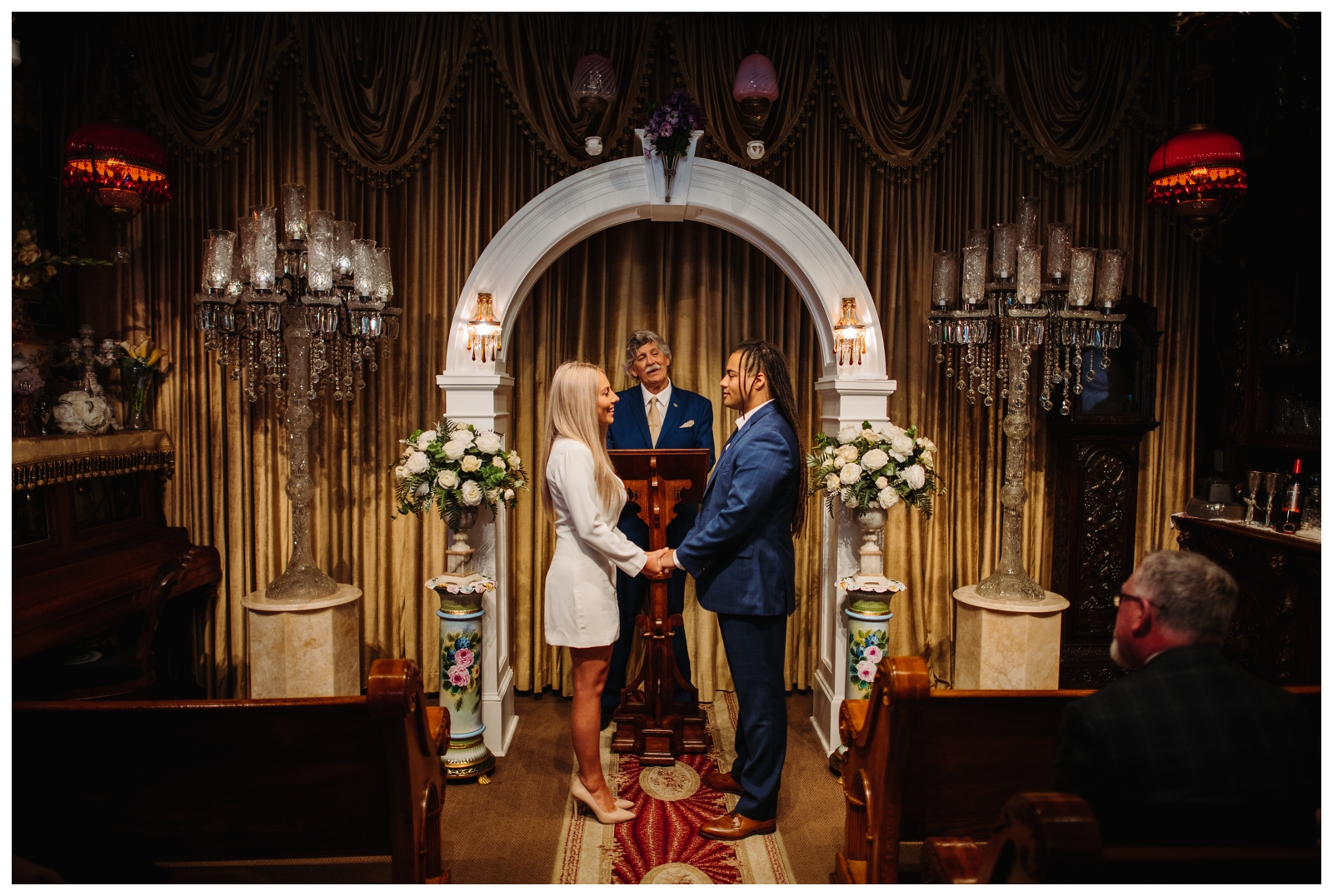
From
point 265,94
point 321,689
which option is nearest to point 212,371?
point 265,94

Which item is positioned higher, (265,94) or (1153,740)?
(265,94)

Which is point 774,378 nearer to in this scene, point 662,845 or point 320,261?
point 662,845

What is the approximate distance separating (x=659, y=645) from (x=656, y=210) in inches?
86.1

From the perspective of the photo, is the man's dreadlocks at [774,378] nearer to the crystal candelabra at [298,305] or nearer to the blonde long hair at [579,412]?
the blonde long hair at [579,412]

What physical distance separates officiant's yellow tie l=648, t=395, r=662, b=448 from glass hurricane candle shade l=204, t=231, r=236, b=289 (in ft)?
6.98

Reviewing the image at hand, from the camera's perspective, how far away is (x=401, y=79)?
4500mm

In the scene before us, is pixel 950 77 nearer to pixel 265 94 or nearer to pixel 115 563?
pixel 265 94

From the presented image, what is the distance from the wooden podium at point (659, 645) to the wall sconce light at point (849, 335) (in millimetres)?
901

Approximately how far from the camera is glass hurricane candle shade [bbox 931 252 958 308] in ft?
12.9

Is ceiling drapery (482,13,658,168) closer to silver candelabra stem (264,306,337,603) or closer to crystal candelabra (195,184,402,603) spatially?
crystal candelabra (195,184,402,603)

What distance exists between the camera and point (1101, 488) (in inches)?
181

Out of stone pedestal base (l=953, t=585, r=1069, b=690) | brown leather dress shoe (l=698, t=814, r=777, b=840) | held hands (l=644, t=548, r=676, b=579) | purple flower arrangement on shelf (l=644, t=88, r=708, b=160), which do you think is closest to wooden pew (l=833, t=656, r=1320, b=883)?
brown leather dress shoe (l=698, t=814, r=777, b=840)

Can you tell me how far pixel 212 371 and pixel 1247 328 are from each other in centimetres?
593

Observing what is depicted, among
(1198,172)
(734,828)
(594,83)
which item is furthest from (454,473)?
(1198,172)
